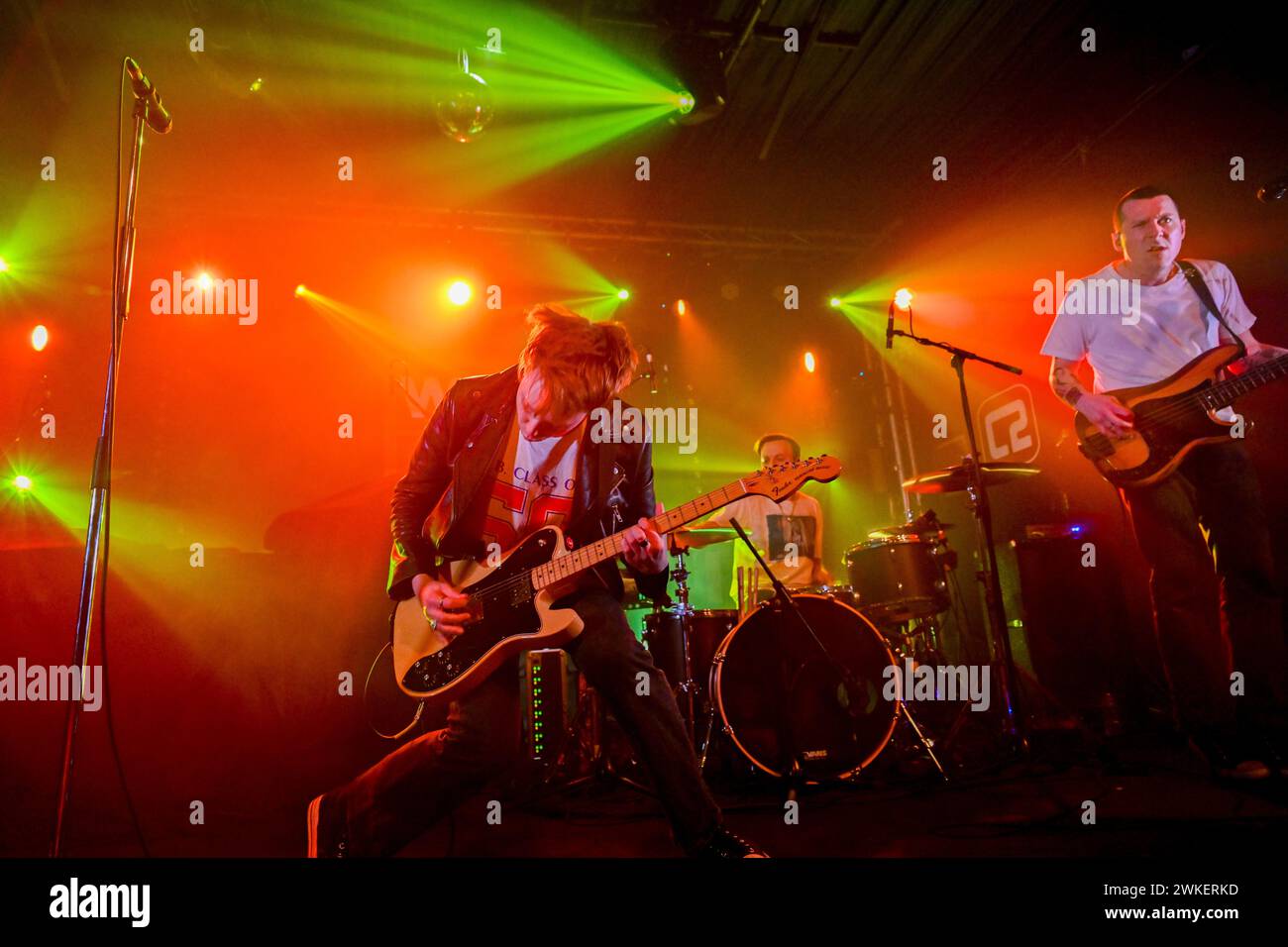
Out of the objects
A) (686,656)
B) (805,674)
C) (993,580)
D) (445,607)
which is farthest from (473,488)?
(993,580)

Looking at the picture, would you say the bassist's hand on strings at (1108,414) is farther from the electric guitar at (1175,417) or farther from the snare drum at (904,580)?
the snare drum at (904,580)

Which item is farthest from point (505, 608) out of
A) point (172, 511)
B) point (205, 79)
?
point (205, 79)

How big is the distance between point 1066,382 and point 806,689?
7.77 ft

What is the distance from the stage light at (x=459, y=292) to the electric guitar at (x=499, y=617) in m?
7.70

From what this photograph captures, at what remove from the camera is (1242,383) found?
353 cm

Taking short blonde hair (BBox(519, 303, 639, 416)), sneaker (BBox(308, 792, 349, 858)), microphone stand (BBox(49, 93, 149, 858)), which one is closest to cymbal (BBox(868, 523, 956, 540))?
short blonde hair (BBox(519, 303, 639, 416))

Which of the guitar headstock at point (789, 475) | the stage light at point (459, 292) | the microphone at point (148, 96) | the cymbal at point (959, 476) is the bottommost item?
the guitar headstock at point (789, 475)

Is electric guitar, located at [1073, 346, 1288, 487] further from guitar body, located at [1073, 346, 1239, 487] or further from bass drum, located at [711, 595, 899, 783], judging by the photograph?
bass drum, located at [711, 595, 899, 783]

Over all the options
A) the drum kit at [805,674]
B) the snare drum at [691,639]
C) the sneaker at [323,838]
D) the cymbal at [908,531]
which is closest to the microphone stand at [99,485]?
the sneaker at [323,838]

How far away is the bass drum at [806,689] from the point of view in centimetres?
443

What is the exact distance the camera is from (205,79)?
697 centimetres

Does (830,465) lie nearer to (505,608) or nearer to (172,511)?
(505,608)

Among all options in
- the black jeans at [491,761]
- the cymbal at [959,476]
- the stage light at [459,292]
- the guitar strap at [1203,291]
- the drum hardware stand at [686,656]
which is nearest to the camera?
the black jeans at [491,761]

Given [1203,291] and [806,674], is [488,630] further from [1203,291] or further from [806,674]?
[1203,291]
